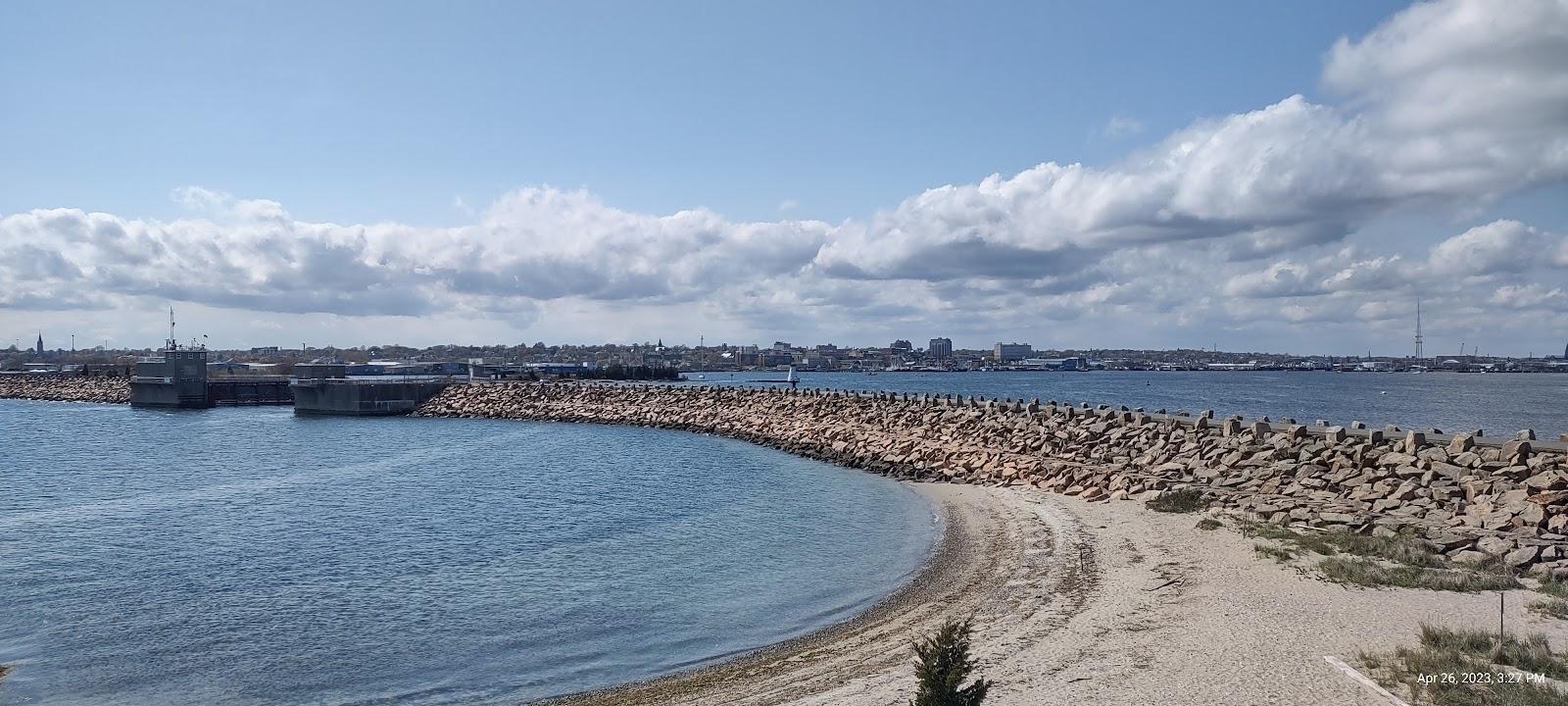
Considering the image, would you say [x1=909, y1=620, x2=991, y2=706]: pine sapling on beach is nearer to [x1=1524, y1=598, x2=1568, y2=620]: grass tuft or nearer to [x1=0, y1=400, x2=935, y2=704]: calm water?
[x1=0, y1=400, x2=935, y2=704]: calm water

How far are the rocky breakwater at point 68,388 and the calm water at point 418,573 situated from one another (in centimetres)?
7009

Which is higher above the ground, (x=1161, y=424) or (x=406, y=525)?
(x=1161, y=424)

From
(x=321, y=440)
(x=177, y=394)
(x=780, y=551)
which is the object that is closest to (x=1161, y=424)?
(x=780, y=551)

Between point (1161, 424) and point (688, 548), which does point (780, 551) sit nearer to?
point (688, 548)

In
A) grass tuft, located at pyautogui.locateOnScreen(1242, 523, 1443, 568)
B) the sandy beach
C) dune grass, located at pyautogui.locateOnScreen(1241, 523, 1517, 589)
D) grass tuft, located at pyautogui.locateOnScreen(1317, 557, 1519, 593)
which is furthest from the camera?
grass tuft, located at pyautogui.locateOnScreen(1242, 523, 1443, 568)

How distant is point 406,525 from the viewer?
26766 mm

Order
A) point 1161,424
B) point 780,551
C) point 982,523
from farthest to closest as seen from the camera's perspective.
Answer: point 1161,424 → point 982,523 → point 780,551

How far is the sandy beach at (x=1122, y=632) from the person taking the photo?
10.5 metres

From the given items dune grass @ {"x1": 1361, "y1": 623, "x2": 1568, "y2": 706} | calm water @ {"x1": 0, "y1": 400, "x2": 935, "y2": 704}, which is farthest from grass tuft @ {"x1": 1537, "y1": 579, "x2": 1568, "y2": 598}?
calm water @ {"x1": 0, "y1": 400, "x2": 935, "y2": 704}

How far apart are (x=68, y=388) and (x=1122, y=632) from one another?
427 ft

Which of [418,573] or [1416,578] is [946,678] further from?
[418,573]

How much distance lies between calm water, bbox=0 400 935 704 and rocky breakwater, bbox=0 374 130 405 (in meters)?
70.1

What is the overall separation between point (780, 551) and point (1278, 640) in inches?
473

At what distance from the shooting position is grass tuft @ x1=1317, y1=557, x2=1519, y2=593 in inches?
549
